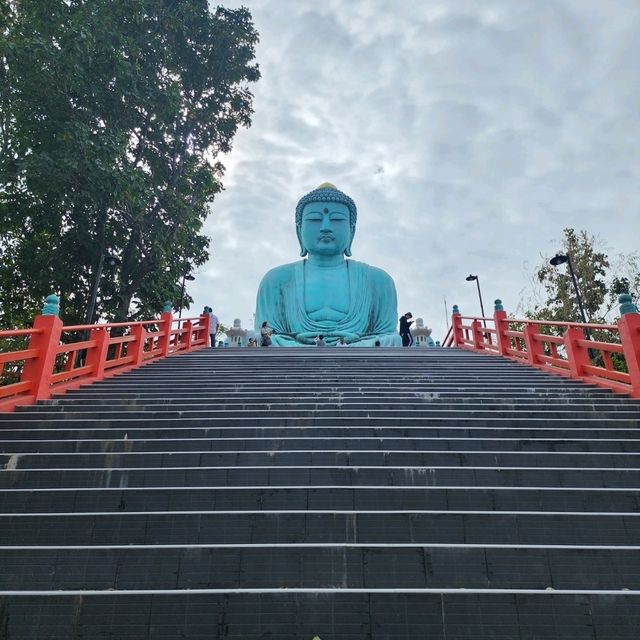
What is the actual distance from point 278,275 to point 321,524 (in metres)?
11.3

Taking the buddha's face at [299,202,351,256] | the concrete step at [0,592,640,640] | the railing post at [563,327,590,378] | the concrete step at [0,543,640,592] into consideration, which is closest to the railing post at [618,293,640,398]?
the railing post at [563,327,590,378]

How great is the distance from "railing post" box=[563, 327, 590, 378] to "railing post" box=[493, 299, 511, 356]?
92.3 inches

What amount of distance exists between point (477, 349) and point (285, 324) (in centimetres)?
506

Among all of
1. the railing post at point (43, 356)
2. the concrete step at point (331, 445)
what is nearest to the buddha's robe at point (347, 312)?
the railing post at point (43, 356)

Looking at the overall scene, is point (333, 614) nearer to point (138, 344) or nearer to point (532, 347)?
point (138, 344)

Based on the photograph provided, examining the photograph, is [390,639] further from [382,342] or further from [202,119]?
[202,119]

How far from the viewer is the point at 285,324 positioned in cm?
1323

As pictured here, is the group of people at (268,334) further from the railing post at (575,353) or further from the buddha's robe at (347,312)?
the railing post at (575,353)

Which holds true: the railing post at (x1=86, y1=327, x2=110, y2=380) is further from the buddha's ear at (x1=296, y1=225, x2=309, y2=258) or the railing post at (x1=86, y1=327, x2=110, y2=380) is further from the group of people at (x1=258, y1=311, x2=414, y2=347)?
the buddha's ear at (x1=296, y1=225, x2=309, y2=258)

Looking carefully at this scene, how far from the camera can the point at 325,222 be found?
13609mm

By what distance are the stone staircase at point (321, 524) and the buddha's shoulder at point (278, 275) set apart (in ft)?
29.7

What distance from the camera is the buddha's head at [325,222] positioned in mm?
13656

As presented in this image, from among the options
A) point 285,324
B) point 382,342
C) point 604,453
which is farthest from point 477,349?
point 604,453

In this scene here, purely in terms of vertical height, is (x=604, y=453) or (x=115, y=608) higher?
(x=604, y=453)
